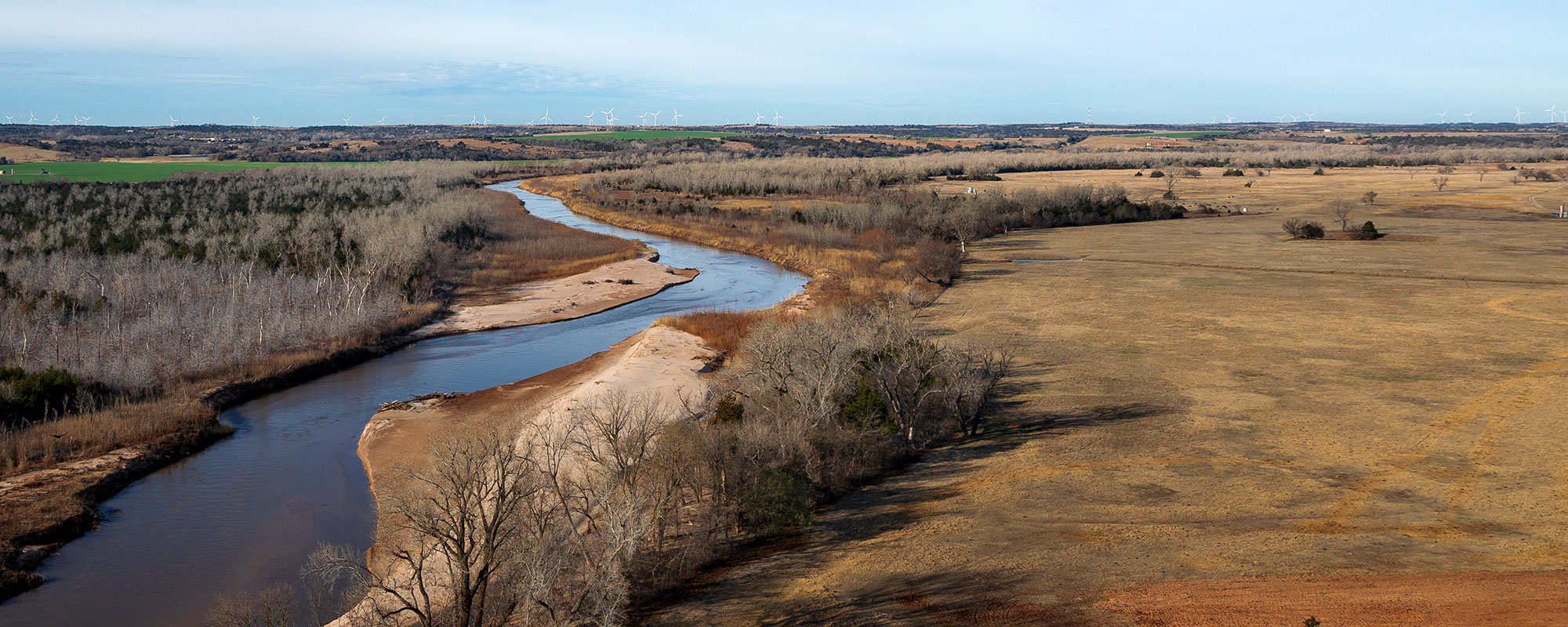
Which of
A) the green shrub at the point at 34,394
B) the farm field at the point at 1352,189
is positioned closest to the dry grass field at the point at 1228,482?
the green shrub at the point at 34,394

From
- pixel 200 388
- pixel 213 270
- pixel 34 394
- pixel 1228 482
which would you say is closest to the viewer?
pixel 1228 482

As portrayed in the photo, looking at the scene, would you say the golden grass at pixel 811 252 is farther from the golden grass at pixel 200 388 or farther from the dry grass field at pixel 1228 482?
the golden grass at pixel 200 388

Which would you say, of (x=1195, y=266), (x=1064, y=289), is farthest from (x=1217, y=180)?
(x=1064, y=289)

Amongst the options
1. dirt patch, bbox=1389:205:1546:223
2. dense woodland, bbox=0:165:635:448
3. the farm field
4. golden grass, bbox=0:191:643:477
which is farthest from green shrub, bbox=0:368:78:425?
dirt patch, bbox=1389:205:1546:223

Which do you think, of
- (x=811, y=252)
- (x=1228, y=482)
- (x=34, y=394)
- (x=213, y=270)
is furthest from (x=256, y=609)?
(x=811, y=252)

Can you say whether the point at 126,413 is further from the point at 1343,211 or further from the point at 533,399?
the point at 1343,211

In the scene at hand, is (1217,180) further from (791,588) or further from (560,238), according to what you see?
(791,588)
